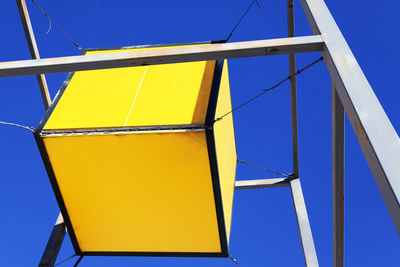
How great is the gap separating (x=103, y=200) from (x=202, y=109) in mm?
1644

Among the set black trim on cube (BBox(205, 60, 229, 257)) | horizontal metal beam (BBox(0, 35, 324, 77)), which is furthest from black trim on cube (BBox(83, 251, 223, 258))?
horizontal metal beam (BBox(0, 35, 324, 77))

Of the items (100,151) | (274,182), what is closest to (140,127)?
(100,151)

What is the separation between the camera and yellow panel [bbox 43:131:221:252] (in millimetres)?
4809

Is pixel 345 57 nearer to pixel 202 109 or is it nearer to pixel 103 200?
pixel 202 109

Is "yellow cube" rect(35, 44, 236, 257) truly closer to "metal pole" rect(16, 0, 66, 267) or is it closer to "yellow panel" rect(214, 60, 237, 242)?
"yellow panel" rect(214, 60, 237, 242)

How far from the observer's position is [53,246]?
19.8 feet

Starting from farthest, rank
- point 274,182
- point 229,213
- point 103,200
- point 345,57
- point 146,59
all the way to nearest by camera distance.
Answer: point 274,182, point 229,213, point 103,200, point 146,59, point 345,57

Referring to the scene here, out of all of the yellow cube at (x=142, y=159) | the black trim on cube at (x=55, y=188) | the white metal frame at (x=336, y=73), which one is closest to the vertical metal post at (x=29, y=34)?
the yellow cube at (x=142, y=159)

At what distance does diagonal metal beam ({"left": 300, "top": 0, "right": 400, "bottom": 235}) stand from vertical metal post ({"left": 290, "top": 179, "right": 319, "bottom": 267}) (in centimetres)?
339

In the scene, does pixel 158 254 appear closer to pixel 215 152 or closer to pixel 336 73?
pixel 215 152

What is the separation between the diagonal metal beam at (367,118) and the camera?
242cm

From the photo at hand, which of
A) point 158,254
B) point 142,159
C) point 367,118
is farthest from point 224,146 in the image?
point 367,118

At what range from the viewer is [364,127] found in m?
2.74

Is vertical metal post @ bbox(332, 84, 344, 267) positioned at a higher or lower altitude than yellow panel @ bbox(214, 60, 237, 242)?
lower
